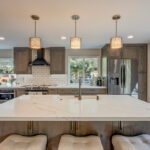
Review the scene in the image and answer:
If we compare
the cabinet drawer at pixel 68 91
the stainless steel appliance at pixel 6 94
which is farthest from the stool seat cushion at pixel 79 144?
the stainless steel appliance at pixel 6 94

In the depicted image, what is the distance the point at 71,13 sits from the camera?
194cm

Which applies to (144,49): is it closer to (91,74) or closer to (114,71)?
(114,71)

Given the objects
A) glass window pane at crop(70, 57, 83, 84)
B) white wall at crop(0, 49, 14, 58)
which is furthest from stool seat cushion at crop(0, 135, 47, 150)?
white wall at crop(0, 49, 14, 58)

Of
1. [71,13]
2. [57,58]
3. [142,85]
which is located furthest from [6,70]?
[142,85]

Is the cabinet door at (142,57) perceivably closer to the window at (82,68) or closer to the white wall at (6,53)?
the window at (82,68)

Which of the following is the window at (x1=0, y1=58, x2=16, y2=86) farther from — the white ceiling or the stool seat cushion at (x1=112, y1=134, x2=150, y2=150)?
the stool seat cushion at (x1=112, y1=134, x2=150, y2=150)

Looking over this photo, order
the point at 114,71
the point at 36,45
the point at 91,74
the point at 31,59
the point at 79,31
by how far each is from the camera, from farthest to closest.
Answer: the point at 91,74 < the point at 31,59 < the point at 114,71 < the point at 79,31 < the point at 36,45

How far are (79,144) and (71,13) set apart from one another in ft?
6.15

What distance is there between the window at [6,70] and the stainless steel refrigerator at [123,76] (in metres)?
3.80

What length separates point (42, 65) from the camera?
450 centimetres

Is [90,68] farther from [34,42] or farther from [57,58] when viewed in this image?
[34,42]

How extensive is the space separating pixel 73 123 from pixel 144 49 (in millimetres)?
3619

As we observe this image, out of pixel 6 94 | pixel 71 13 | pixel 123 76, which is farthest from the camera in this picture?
pixel 6 94

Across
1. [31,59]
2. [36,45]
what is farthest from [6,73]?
[36,45]
